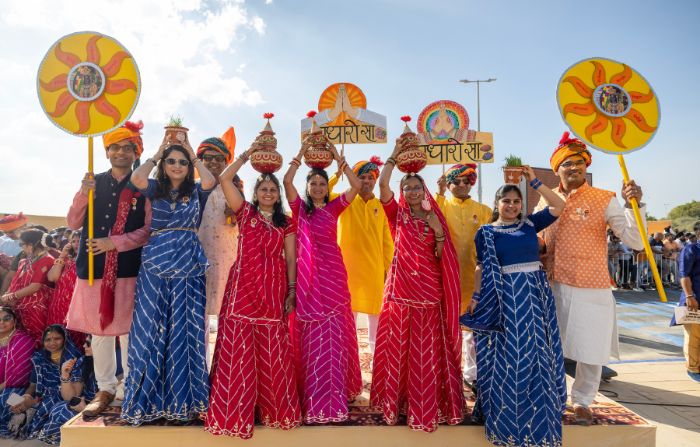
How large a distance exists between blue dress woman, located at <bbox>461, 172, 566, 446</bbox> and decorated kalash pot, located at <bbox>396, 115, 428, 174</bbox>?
738 mm

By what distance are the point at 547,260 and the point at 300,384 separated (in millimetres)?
2537

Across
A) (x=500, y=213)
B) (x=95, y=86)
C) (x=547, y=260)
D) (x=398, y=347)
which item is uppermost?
(x=95, y=86)

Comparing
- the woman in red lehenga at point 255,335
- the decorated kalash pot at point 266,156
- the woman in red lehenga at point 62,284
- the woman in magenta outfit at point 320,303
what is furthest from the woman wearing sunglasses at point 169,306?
the woman in red lehenga at point 62,284

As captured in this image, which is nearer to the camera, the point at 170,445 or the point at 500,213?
the point at 170,445

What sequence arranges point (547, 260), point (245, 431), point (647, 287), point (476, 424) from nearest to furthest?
1. point (245, 431)
2. point (476, 424)
3. point (547, 260)
4. point (647, 287)

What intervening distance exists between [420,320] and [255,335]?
1.33 m

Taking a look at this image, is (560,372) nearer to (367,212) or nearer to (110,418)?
(367,212)

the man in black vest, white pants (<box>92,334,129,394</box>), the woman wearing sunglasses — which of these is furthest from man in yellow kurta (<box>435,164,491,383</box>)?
white pants (<box>92,334,129,394</box>)

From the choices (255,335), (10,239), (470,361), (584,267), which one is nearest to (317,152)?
(255,335)

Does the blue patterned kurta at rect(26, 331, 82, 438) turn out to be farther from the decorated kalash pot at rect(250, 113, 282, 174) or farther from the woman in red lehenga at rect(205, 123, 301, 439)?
the decorated kalash pot at rect(250, 113, 282, 174)

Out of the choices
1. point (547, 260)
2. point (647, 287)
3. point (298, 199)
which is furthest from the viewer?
point (647, 287)

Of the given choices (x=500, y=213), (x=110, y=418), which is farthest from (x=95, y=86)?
(x=500, y=213)

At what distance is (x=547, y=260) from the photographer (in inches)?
156

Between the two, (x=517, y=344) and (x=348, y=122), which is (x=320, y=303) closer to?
(x=517, y=344)
